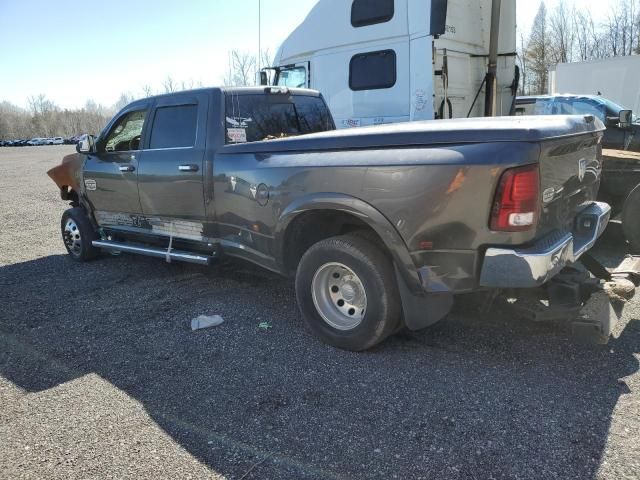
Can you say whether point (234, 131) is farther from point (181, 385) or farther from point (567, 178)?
point (567, 178)

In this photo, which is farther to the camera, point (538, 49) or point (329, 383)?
point (538, 49)

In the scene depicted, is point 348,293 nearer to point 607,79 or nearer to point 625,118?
point 625,118

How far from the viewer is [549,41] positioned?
43938mm

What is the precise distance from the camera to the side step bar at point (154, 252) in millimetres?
4934

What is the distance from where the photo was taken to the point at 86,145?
6023mm

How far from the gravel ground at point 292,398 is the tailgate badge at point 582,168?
118cm

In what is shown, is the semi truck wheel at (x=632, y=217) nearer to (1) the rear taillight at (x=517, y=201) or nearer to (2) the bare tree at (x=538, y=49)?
(1) the rear taillight at (x=517, y=201)

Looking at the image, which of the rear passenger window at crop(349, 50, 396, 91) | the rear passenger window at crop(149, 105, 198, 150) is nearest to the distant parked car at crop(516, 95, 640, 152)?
the rear passenger window at crop(349, 50, 396, 91)

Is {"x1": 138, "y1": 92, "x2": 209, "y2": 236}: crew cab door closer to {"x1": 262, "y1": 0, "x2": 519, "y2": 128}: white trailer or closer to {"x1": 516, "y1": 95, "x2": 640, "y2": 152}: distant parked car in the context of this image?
{"x1": 262, "y1": 0, "x2": 519, "y2": 128}: white trailer

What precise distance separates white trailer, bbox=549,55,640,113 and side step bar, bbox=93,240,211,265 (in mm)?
14356

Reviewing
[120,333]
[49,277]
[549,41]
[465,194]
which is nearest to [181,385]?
[120,333]

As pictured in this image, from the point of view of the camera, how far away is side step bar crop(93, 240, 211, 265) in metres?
4.93

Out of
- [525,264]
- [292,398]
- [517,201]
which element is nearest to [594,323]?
[525,264]

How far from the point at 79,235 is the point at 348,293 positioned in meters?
4.16
